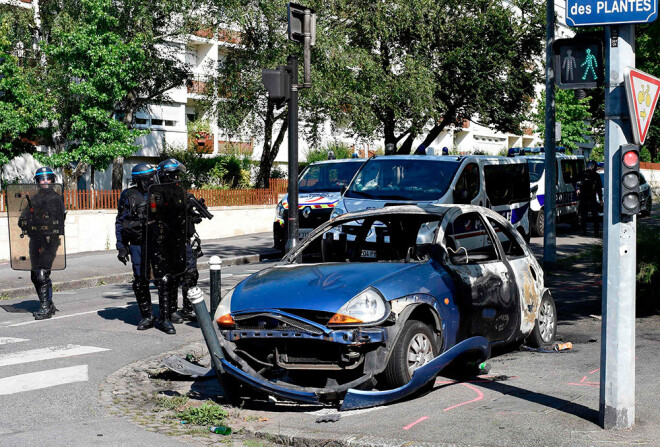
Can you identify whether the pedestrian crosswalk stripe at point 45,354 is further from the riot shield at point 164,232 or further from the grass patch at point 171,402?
the grass patch at point 171,402

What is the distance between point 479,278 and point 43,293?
6637mm

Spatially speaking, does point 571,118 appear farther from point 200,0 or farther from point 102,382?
point 102,382

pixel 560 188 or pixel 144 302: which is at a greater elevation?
pixel 560 188

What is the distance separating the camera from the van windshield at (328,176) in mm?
18750

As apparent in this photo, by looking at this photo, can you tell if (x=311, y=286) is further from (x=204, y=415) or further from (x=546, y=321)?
(x=546, y=321)

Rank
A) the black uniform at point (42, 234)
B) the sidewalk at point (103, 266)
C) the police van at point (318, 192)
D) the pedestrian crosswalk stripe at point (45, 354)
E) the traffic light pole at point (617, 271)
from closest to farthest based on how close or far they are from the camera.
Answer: the traffic light pole at point (617, 271) < the pedestrian crosswalk stripe at point (45, 354) < the black uniform at point (42, 234) < the sidewalk at point (103, 266) < the police van at point (318, 192)

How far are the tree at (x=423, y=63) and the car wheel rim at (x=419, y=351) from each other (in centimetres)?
2045

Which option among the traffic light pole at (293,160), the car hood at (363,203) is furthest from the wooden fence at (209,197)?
the traffic light pole at (293,160)

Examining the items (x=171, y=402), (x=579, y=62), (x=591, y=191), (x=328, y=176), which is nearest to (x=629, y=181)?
(x=579, y=62)

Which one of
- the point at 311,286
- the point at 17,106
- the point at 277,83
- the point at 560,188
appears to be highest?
the point at 17,106

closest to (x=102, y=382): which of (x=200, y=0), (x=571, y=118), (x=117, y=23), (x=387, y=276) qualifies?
(x=387, y=276)

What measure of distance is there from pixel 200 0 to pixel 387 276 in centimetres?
2142

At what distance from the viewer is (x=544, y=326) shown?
28.4ft

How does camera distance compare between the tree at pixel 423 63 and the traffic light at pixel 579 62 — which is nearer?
the traffic light at pixel 579 62
